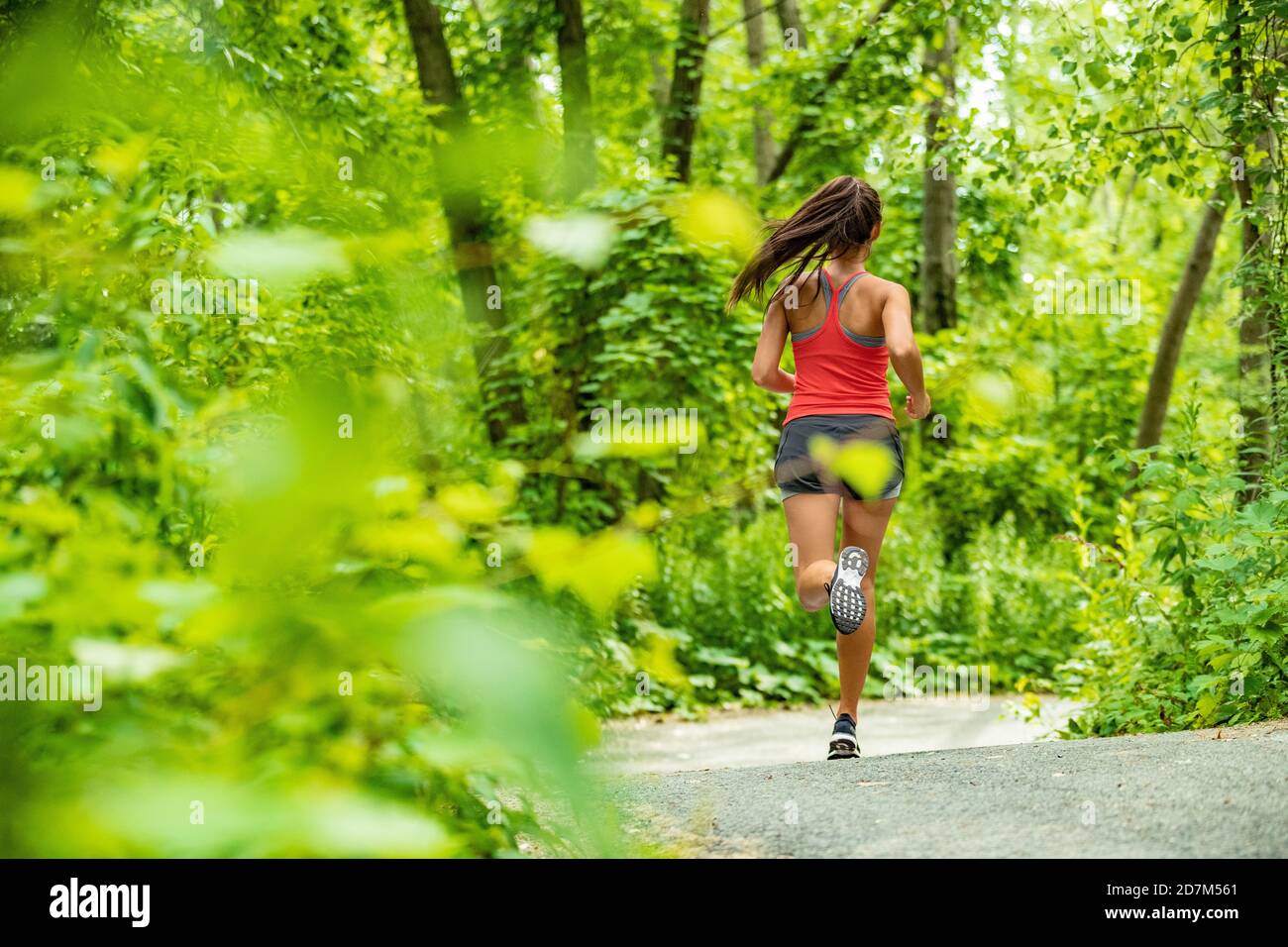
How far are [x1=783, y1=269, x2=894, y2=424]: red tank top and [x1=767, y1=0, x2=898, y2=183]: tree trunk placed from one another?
26.6 ft

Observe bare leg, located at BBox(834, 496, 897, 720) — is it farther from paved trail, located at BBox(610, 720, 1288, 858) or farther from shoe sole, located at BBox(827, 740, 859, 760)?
paved trail, located at BBox(610, 720, 1288, 858)

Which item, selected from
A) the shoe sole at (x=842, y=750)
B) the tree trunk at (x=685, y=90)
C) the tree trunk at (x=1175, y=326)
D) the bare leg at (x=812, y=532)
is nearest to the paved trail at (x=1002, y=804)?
the shoe sole at (x=842, y=750)

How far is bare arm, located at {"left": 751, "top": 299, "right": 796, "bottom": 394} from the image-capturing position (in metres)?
4.40

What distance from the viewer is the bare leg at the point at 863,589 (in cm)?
438

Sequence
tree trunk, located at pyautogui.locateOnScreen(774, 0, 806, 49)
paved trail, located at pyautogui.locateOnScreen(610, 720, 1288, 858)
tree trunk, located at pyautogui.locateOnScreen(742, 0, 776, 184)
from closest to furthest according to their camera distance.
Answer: paved trail, located at pyautogui.locateOnScreen(610, 720, 1288, 858), tree trunk, located at pyautogui.locateOnScreen(774, 0, 806, 49), tree trunk, located at pyautogui.locateOnScreen(742, 0, 776, 184)

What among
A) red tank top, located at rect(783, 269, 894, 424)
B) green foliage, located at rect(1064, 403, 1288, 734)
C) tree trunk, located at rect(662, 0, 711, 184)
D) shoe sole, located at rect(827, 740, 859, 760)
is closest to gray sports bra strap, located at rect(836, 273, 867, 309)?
red tank top, located at rect(783, 269, 894, 424)

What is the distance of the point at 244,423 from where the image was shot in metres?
1.37

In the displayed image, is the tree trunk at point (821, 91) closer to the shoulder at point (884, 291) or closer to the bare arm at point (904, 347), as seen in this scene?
the shoulder at point (884, 291)

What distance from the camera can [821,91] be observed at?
1259 cm

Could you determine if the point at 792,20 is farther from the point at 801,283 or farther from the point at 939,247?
the point at 801,283
